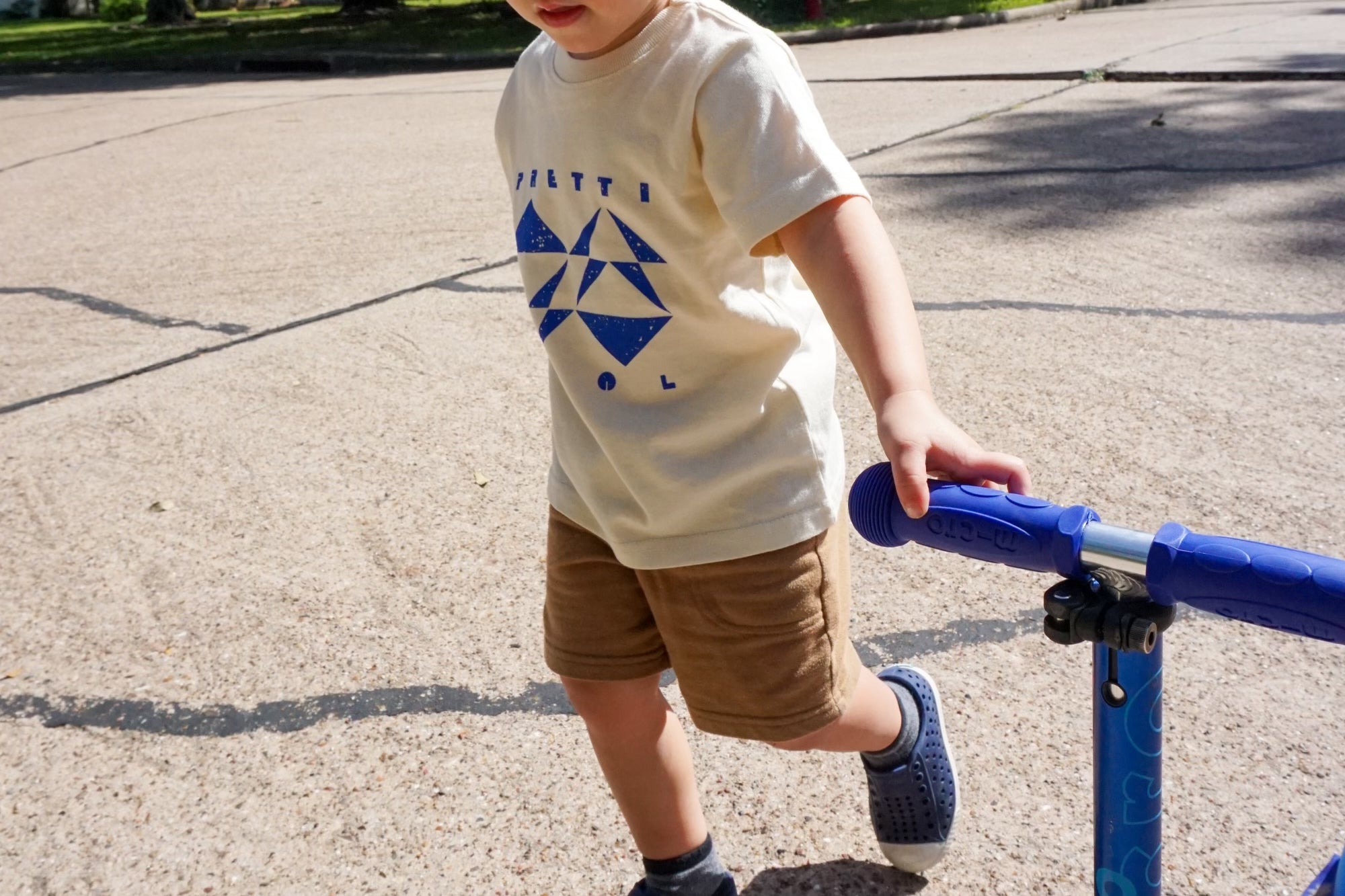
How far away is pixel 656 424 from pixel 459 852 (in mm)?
848

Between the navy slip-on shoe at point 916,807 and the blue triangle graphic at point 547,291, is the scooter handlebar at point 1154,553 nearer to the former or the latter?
the blue triangle graphic at point 547,291

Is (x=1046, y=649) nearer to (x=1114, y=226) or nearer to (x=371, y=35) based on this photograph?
(x=1114, y=226)

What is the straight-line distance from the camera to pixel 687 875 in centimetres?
186

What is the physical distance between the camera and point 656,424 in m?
1.66

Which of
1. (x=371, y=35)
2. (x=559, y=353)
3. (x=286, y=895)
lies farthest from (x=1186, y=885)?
(x=371, y=35)

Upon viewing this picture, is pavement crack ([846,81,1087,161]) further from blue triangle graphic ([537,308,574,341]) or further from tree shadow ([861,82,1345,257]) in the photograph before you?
blue triangle graphic ([537,308,574,341])

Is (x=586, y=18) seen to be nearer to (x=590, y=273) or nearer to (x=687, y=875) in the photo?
(x=590, y=273)

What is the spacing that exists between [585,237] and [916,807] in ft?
3.12

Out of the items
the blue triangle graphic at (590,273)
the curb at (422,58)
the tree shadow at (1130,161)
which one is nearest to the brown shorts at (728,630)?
the blue triangle graphic at (590,273)

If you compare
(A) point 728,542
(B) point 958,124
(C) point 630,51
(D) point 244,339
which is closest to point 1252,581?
(A) point 728,542

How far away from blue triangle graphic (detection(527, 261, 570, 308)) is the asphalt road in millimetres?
881

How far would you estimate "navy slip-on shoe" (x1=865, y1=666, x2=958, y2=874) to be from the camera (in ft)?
6.39

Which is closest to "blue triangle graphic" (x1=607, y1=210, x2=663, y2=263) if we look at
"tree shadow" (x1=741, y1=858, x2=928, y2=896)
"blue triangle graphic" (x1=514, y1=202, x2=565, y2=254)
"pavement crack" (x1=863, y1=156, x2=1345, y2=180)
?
"blue triangle graphic" (x1=514, y1=202, x2=565, y2=254)

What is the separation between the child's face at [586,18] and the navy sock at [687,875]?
110 centimetres
